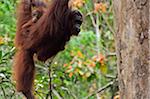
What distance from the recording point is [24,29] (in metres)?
3.32

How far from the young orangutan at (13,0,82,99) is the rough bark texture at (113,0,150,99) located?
0.93m

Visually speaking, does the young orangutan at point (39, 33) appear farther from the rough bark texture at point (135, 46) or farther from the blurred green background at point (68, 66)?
the rough bark texture at point (135, 46)

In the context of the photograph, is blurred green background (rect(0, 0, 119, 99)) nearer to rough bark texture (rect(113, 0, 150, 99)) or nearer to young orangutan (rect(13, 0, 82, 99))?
young orangutan (rect(13, 0, 82, 99))

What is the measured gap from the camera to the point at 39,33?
3.26 meters

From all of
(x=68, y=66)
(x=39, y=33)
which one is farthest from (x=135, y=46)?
(x=68, y=66)

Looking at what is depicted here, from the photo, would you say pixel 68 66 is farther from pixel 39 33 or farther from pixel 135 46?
pixel 135 46

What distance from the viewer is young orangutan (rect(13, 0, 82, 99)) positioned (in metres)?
3.14

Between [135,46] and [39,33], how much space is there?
4.05ft

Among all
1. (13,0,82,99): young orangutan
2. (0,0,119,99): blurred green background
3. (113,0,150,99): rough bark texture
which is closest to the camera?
(113,0,150,99): rough bark texture

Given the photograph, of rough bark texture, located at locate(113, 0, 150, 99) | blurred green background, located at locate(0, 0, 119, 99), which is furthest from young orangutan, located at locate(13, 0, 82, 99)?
rough bark texture, located at locate(113, 0, 150, 99)

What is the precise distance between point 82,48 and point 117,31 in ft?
12.5

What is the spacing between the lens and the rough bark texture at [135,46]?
7.03 ft

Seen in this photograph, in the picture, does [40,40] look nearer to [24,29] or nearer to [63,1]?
[24,29]

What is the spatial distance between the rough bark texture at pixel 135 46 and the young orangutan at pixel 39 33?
930 mm
